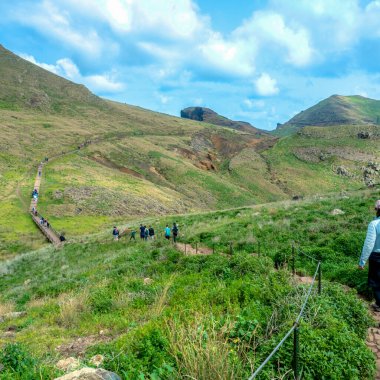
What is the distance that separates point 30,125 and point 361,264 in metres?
95.7

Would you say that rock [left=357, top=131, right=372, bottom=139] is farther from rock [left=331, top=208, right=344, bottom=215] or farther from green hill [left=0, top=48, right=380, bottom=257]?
rock [left=331, top=208, right=344, bottom=215]

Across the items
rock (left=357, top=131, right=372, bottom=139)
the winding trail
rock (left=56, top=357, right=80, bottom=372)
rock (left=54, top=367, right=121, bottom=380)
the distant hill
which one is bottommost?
the winding trail

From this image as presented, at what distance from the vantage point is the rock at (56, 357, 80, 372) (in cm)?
512

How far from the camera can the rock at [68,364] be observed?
5.12 meters

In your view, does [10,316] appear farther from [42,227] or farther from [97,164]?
[97,164]

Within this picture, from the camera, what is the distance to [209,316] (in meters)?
6.23

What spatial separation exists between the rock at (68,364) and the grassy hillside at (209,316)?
13 cm

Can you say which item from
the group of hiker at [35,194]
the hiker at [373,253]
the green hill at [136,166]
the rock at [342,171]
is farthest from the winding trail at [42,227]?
the rock at [342,171]

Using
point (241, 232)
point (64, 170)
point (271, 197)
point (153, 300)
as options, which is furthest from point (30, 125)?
point (153, 300)

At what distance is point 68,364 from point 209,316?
245 cm

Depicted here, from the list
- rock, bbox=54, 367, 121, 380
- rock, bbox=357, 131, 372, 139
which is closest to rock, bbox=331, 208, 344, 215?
rock, bbox=54, 367, 121, 380

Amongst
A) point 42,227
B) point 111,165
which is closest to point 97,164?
point 111,165

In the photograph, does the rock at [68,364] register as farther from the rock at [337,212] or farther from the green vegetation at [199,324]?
the rock at [337,212]

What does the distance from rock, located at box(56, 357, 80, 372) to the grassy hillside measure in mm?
127
